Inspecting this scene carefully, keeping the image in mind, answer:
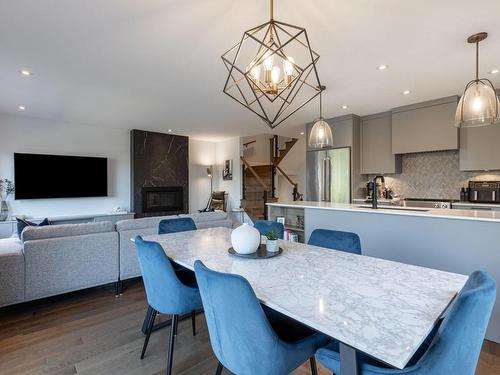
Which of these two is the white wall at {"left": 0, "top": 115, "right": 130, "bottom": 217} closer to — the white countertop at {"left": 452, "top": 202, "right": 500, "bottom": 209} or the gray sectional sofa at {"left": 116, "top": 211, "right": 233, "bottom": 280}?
the gray sectional sofa at {"left": 116, "top": 211, "right": 233, "bottom": 280}

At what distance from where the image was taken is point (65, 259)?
→ 2.92 meters

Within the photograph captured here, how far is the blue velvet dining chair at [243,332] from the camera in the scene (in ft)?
3.49

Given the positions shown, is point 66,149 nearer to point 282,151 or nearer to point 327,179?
point 327,179

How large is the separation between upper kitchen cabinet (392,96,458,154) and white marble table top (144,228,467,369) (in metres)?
3.55

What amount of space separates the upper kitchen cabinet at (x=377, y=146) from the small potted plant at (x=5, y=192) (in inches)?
266

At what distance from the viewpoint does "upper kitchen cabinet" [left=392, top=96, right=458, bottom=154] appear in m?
4.16

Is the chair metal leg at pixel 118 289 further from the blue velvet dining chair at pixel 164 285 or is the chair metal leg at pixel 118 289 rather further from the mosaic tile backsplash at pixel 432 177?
the mosaic tile backsplash at pixel 432 177

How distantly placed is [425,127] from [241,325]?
4634 millimetres

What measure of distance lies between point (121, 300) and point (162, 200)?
4.15 metres

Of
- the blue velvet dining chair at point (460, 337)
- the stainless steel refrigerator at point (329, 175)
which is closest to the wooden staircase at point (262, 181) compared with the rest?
the stainless steel refrigerator at point (329, 175)

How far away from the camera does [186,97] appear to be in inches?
163

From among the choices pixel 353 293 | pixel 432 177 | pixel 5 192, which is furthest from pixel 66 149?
pixel 432 177

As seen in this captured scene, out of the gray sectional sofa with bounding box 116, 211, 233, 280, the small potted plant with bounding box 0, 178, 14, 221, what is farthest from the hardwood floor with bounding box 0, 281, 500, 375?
the small potted plant with bounding box 0, 178, 14, 221

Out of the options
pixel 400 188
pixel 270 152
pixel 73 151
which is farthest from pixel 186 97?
pixel 270 152
